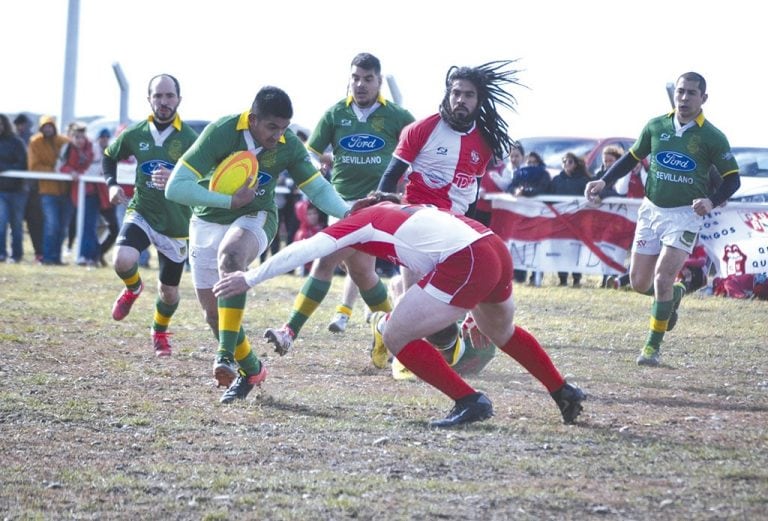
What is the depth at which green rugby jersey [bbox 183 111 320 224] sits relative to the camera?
781 cm

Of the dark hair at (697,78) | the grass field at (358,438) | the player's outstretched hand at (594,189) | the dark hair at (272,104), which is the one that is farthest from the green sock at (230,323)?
the dark hair at (697,78)

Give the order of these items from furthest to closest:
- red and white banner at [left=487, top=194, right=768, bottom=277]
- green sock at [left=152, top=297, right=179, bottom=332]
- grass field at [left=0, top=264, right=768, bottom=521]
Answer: red and white banner at [left=487, top=194, right=768, bottom=277]
green sock at [left=152, top=297, right=179, bottom=332]
grass field at [left=0, top=264, right=768, bottom=521]

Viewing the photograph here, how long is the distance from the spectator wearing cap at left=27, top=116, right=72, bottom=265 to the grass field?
8.50 m

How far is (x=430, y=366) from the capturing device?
698cm

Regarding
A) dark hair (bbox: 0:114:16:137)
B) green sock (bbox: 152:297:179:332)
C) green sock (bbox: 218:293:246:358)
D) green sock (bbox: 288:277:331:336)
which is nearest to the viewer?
green sock (bbox: 218:293:246:358)

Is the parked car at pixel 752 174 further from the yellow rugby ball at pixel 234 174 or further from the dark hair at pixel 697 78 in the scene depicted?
the yellow rugby ball at pixel 234 174

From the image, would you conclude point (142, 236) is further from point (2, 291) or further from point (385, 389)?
point (2, 291)

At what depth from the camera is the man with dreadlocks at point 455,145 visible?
861 centimetres

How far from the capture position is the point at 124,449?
21.9 ft

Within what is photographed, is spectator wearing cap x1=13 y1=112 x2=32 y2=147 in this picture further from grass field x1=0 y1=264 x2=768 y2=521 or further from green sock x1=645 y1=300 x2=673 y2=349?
green sock x1=645 y1=300 x2=673 y2=349

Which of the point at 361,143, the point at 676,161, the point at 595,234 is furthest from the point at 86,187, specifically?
the point at 676,161

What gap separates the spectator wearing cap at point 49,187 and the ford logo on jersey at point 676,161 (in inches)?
471

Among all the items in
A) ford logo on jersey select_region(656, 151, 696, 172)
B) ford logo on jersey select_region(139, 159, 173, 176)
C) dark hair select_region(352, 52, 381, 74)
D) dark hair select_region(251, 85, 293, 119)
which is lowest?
ford logo on jersey select_region(139, 159, 173, 176)

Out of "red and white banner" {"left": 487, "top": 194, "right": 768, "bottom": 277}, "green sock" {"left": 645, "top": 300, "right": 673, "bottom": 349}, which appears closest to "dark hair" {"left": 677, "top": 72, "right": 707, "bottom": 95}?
"green sock" {"left": 645, "top": 300, "right": 673, "bottom": 349}
